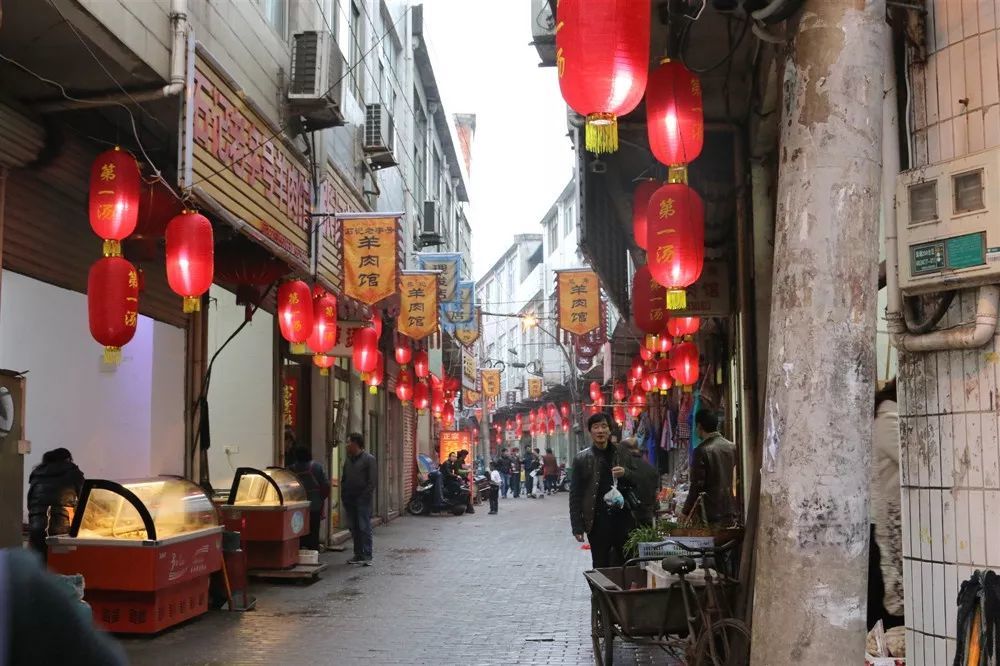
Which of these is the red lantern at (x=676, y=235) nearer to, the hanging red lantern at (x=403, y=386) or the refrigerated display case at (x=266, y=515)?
the refrigerated display case at (x=266, y=515)

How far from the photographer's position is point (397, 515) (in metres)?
26.3

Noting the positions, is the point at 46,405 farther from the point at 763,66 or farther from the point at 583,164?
the point at 763,66

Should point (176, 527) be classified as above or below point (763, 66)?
below

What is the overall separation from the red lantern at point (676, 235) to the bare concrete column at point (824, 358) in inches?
170

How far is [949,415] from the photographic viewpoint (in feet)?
14.0

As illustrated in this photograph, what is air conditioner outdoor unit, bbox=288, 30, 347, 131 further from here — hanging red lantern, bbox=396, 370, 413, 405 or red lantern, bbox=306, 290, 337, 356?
hanging red lantern, bbox=396, 370, 413, 405

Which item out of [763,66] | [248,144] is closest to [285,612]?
[248,144]

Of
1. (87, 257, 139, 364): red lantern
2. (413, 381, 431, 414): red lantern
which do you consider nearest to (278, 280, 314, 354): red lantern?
(87, 257, 139, 364): red lantern

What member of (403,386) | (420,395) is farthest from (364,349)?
(420,395)

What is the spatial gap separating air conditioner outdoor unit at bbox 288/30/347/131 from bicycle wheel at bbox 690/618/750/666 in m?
9.79

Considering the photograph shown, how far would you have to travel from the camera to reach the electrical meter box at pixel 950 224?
4.05 m

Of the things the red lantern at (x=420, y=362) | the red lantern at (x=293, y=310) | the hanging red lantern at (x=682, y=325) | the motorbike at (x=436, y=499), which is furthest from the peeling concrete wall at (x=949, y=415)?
the motorbike at (x=436, y=499)

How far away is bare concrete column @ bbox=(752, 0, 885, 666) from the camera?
365cm

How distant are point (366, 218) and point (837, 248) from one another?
11102 mm
